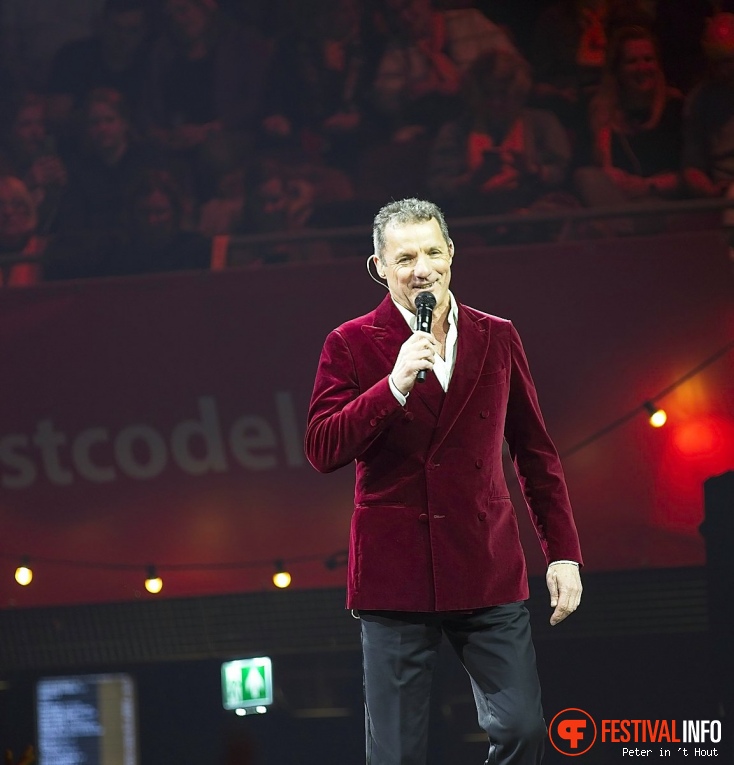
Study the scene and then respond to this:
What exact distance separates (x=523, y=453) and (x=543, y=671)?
1.75 meters

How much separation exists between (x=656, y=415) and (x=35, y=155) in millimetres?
2460

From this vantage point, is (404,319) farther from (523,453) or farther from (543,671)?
(543,671)

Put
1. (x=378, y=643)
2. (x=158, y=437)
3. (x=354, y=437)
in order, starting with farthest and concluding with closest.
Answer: (x=158, y=437), (x=378, y=643), (x=354, y=437)

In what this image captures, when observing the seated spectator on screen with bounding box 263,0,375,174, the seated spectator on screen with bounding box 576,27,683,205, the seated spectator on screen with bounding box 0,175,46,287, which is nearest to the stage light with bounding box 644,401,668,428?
the seated spectator on screen with bounding box 576,27,683,205

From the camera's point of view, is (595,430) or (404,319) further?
(595,430)

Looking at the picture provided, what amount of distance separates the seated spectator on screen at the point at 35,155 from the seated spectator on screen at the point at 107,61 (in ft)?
0.22

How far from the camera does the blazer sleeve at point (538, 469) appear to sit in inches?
85.5

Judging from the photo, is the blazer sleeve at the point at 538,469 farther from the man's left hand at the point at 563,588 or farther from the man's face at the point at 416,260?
the man's face at the point at 416,260

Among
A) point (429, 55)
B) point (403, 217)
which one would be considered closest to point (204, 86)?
point (429, 55)

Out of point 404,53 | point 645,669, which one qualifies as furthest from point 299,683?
point 404,53

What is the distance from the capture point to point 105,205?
158 inches

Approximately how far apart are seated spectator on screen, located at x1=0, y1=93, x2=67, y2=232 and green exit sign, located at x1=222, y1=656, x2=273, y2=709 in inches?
70.8

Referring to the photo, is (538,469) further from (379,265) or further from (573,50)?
(573,50)

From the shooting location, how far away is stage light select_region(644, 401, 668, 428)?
373 centimetres
